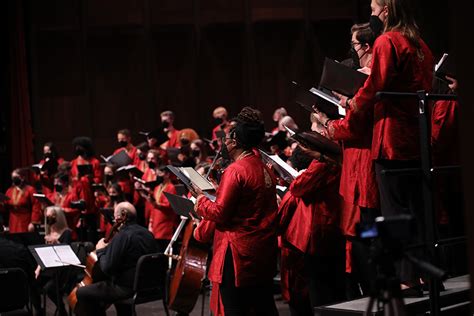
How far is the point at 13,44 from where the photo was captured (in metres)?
14.1

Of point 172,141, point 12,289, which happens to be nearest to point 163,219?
point 172,141

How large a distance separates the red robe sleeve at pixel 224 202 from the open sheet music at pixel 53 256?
2.47 metres

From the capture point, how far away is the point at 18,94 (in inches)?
558

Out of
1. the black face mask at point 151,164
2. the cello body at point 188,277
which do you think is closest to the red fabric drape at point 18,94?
the black face mask at point 151,164

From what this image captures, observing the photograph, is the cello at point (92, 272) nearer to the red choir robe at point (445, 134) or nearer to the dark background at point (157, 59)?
the red choir robe at point (445, 134)

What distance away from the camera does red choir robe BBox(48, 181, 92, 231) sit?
1108 centimetres

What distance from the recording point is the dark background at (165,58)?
1387 centimetres

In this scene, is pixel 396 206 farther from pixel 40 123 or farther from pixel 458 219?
pixel 40 123

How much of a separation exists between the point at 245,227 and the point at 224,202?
0.22 meters

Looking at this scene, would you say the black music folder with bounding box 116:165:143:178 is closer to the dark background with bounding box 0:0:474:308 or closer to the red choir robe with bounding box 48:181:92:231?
the red choir robe with bounding box 48:181:92:231

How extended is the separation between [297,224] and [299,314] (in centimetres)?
78

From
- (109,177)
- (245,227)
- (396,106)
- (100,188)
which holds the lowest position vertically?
(100,188)

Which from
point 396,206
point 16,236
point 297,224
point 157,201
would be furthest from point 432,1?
point 396,206

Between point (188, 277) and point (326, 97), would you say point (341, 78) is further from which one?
point (188, 277)
